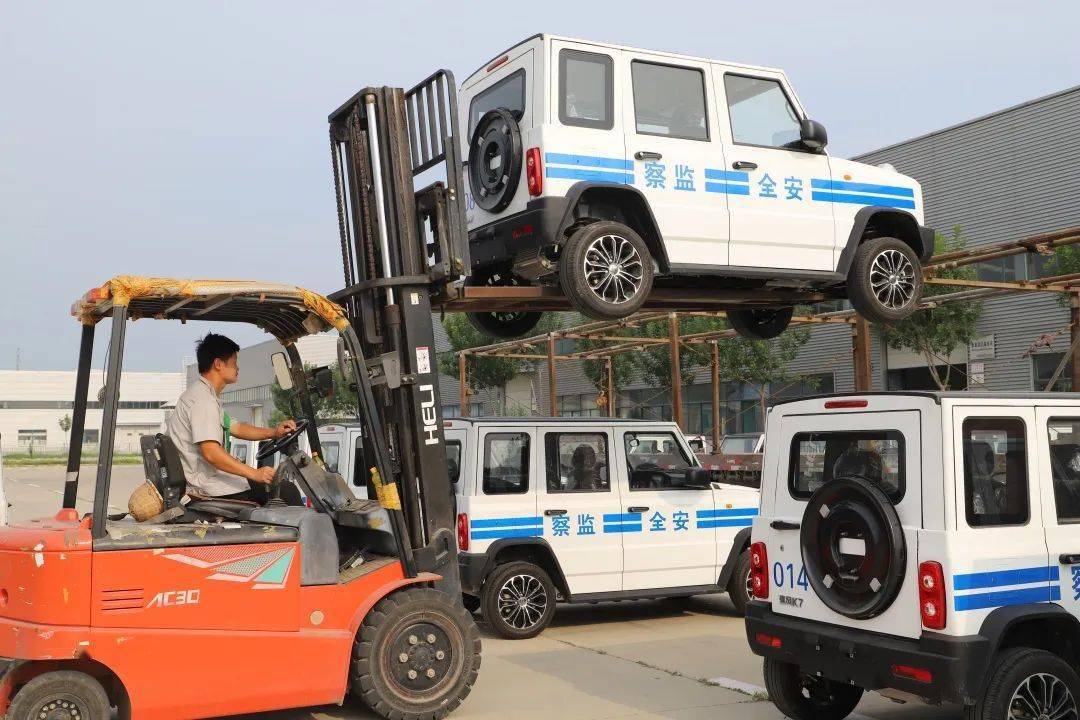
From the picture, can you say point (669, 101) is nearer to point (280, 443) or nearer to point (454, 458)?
point (454, 458)

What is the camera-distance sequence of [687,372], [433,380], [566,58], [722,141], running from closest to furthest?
[433,380] → [566,58] → [722,141] → [687,372]

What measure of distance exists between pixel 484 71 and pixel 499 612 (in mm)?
4578

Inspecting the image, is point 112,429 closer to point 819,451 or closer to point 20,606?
point 20,606

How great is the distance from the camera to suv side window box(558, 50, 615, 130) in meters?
7.82

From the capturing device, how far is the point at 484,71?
28.2 ft

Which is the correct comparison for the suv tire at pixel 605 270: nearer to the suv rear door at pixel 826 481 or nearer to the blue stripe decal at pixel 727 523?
the suv rear door at pixel 826 481

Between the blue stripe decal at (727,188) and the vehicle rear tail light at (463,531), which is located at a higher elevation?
the blue stripe decal at (727,188)

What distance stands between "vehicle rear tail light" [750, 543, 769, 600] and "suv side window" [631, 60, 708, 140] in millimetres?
3255

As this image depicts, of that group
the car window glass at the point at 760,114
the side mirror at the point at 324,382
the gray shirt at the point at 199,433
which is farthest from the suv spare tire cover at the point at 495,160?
the gray shirt at the point at 199,433

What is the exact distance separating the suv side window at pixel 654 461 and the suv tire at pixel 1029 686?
4.97m

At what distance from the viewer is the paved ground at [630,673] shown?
7074mm

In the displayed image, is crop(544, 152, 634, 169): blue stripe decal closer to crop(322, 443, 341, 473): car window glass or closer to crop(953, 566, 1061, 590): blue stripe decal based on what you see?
crop(953, 566, 1061, 590): blue stripe decal

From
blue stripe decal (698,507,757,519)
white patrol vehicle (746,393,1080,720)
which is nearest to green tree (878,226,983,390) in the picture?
blue stripe decal (698,507,757,519)

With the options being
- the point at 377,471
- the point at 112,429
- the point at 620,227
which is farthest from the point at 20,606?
the point at 620,227
